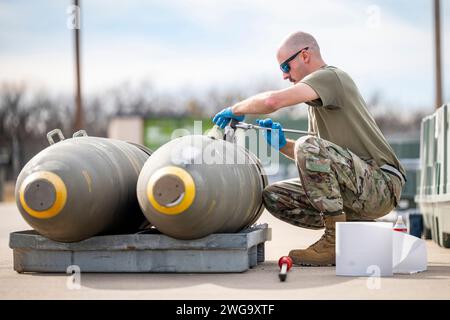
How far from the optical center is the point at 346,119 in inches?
300

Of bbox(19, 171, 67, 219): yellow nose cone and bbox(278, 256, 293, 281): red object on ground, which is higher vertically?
bbox(19, 171, 67, 219): yellow nose cone

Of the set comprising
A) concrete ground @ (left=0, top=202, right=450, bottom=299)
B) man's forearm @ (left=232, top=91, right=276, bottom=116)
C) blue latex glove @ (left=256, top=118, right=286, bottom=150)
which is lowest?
concrete ground @ (left=0, top=202, right=450, bottom=299)

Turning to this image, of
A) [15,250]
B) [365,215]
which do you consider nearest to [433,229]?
[365,215]

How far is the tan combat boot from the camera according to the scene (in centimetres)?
730

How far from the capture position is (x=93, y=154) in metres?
6.96

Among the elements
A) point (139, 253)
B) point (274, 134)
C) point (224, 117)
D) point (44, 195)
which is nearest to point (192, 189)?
point (139, 253)

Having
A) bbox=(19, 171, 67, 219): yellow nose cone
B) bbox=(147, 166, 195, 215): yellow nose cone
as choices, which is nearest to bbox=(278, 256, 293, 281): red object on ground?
bbox=(147, 166, 195, 215): yellow nose cone

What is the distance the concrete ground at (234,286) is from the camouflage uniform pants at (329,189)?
24.8 inches

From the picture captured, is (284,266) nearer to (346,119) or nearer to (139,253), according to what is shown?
(139,253)

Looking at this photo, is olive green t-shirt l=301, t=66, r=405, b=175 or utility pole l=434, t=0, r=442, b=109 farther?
utility pole l=434, t=0, r=442, b=109

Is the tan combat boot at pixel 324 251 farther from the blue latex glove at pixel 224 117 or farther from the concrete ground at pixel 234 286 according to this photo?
the blue latex glove at pixel 224 117

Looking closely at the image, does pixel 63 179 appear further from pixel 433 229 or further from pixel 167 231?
pixel 433 229

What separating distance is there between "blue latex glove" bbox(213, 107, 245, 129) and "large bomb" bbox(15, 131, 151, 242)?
2.95 ft

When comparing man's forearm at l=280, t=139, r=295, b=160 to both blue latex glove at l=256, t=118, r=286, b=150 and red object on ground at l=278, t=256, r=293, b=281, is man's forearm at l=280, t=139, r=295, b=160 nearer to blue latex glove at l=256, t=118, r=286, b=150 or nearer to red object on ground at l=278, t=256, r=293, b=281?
blue latex glove at l=256, t=118, r=286, b=150
